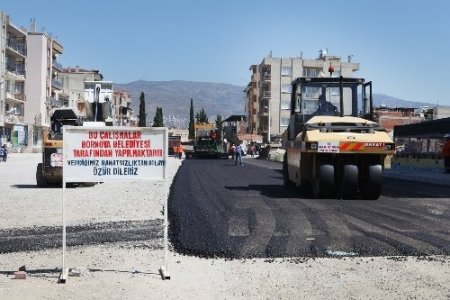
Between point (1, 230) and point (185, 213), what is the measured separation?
3.50 meters

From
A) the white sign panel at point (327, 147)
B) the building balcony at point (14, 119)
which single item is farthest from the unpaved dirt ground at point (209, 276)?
the building balcony at point (14, 119)

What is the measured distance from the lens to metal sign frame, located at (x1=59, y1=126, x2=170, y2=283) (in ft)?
24.3

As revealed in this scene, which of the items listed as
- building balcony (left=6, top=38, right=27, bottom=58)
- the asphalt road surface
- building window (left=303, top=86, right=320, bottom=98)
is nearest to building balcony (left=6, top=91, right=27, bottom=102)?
building balcony (left=6, top=38, right=27, bottom=58)

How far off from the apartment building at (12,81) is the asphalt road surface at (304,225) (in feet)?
189

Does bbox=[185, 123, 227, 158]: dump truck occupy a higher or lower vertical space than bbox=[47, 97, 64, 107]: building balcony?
lower

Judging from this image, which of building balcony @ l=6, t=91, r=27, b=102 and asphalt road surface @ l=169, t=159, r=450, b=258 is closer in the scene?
asphalt road surface @ l=169, t=159, r=450, b=258

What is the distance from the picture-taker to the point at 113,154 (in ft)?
24.5

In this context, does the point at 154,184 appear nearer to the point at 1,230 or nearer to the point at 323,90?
the point at 323,90

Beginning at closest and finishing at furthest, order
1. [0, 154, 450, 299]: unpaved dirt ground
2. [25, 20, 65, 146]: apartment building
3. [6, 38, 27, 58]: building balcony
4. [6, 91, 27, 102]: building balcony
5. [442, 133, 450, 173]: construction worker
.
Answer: [0, 154, 450, 299]: unpaved dirt ground, [442, 133, 450, 173]: construction worker, [6, 91, 27, 102]: building balcony, [6, 38, 27, 58]: building balcony, [25, 20, 65, 146]: apartment building

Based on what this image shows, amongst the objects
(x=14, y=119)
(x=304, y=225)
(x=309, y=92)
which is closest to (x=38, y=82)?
(x=14, y=119)

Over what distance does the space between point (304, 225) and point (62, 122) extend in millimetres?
14219

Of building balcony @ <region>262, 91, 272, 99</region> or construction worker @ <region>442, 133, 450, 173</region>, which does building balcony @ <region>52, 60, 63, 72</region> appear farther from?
construction worker @ <region>442, 133, 450, 173</region>

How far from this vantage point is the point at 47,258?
8.12 meters

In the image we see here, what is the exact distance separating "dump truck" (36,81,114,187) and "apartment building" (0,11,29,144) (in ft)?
141
